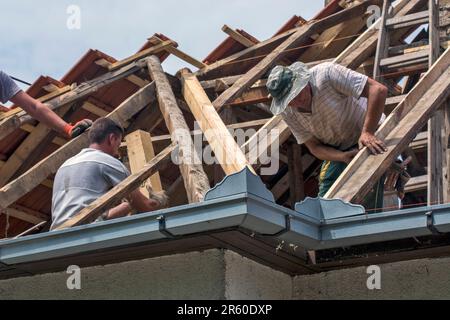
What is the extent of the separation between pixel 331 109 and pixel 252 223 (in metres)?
2.27

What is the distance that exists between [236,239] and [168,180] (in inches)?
199

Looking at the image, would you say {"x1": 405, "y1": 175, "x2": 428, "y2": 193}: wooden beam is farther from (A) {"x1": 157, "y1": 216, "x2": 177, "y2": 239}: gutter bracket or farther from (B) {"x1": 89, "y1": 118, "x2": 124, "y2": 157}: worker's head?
(A) {"x1": 157, "y1": 216, "x2": 177, "y2": 239}: gutter bracket

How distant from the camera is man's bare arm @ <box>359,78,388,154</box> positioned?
6.79 m

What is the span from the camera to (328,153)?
7418 millimetres

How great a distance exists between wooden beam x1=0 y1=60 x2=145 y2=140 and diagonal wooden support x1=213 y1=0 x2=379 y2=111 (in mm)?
935

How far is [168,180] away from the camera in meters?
10.5

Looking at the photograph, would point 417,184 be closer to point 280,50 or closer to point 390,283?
point 280,50

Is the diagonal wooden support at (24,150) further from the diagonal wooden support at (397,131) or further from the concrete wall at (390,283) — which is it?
the concrete wall at (390,283)

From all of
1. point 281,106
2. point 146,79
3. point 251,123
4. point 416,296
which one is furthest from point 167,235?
point 146,79

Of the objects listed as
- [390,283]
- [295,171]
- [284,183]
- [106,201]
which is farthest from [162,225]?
[284,183]

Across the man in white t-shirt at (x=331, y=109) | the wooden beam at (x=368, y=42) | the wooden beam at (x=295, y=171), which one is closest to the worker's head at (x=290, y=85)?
the man in white t-shirt at (x=331, y=109)

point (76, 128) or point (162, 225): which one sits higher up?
point (76, 128)

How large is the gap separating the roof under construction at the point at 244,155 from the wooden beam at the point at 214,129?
2 centimetres

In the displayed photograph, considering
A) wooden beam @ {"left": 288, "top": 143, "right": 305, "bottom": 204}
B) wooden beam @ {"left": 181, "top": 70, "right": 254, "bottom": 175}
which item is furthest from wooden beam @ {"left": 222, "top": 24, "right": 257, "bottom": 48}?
wooden beam @ {"left": 288, "top": 143, "right": 305, "bottom": 204}
